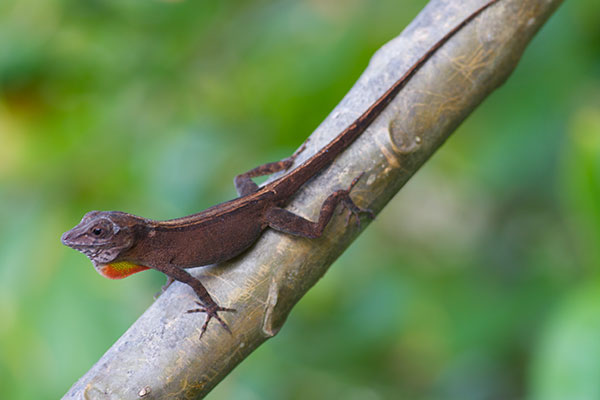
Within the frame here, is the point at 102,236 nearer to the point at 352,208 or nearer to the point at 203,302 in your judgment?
the point at 203,302

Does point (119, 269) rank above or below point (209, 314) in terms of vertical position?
above

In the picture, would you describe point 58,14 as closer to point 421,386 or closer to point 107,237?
point 107,237

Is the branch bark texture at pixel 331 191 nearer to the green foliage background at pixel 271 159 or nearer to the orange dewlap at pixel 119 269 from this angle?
the orange dewlap at pixel 119 269

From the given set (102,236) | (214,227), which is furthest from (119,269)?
(214,227)

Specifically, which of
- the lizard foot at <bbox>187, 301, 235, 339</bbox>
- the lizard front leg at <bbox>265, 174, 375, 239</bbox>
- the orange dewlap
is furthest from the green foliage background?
the lizard front leg at <bbox>265, 174, 375, 239</bbox>

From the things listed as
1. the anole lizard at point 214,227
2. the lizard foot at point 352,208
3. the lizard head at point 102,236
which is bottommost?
the lizard foot at point 352,208

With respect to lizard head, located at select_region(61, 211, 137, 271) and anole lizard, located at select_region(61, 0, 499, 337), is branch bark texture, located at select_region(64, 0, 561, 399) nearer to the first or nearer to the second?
anole lizard, located at select_region(61, 0, 499, 337)

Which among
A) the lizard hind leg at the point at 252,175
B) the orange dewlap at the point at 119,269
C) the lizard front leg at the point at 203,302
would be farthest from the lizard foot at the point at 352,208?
the orange dewlap at the point at 119,269
